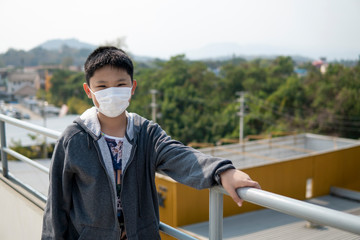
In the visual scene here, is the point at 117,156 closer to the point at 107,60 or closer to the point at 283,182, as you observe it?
the point at 107,60

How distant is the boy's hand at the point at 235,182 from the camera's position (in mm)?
1188

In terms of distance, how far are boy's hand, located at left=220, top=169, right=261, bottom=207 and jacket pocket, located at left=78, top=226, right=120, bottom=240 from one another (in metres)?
0.51

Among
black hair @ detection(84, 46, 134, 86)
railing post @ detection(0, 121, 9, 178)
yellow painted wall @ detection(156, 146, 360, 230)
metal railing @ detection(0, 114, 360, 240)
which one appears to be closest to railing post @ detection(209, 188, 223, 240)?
metal railing @ detection(0, 114, 360, 240)

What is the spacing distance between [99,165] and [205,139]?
43.2 m

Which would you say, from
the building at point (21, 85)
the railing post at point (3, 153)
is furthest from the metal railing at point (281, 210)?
the building at point (21, 85)

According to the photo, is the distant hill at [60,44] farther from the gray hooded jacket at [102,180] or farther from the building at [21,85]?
the gray hooded jacket at [102,180]

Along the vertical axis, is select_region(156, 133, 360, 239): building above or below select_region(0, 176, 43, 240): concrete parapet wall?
below

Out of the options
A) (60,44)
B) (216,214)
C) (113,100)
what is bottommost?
(216,214)

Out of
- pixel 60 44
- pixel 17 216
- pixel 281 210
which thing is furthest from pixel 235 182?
pixel 60 44

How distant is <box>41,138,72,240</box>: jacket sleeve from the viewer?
1.47 metres

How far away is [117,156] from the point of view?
1.51 meters

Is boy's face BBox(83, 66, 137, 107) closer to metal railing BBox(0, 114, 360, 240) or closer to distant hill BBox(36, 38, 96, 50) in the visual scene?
metal railing BBox(0, 114, 360, 240)

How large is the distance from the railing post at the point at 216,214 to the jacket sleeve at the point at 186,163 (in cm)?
7

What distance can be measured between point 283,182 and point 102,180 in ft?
36.1
